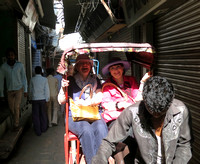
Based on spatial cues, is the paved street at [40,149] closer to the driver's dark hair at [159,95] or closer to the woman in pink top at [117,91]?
the woman in pink top at [117,91]

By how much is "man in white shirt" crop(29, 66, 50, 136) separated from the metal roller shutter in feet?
11.4

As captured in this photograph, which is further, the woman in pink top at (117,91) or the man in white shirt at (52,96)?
the man in white shirt at (52,96)

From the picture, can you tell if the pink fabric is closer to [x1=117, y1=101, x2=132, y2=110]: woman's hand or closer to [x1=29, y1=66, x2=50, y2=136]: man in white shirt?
[x1=117, y1=101, x2=132, y2=110]: woman's hand

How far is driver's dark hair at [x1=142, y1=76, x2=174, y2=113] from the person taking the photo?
5.67 ft

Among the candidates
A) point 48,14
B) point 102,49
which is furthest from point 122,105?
point 48,14

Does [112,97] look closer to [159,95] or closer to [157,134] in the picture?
[157,134]

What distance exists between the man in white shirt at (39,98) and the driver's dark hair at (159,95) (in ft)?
15.9

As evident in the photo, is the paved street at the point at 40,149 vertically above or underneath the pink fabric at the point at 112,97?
underneath

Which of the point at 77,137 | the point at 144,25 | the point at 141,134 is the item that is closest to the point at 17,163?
the point at 77,137

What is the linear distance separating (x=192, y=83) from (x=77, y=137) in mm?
2131

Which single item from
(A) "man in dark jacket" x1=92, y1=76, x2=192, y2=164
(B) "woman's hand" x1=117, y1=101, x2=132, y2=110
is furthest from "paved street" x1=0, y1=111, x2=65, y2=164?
(A) "man in dark jacket" x1=92, y1=76, x2=192, y2=164

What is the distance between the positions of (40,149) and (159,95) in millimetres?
4122

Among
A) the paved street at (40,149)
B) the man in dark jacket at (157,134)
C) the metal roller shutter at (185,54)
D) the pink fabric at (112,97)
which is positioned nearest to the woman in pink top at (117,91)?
the pink fabric at (112,97)

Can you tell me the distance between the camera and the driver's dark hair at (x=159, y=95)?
173 centimetres
